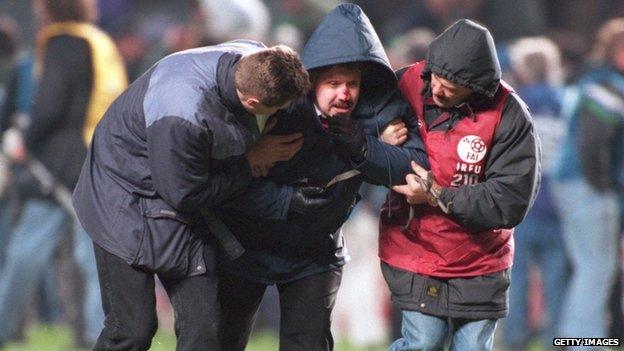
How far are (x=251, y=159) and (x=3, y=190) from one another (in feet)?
15.2

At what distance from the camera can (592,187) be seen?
325 inches

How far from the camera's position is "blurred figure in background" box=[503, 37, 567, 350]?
27.1 ft

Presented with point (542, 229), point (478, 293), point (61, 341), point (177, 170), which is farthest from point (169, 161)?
point (61, 341)

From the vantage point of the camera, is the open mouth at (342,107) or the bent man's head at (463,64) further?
the open mouth at (342,107)

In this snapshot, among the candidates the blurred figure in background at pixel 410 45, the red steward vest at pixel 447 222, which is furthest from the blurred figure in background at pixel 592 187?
the red steward vest at pixel 447 222

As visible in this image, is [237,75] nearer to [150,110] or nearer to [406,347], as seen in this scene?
[150,110]

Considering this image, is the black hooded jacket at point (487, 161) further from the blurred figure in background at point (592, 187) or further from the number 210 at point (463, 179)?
the blurred figure in background at point (592, 187)

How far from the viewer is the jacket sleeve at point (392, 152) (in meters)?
A: 4.60

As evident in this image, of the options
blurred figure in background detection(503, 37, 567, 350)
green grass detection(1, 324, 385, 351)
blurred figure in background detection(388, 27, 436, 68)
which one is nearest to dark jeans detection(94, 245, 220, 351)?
green grass detection(1, 324, 385, 351)

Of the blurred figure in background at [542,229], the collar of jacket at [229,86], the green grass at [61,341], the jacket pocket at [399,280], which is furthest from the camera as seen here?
the green grass at [61,341]

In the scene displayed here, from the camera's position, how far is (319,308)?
16.1 ft

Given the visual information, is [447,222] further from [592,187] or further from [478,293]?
[592,187]

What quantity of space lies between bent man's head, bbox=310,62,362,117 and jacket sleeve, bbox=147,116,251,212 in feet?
1.26

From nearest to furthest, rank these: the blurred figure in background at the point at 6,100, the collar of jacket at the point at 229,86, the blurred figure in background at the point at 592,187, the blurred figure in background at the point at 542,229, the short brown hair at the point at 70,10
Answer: the collar of jacket at the point at 229,86
the blurred figure in background at the point at 592,187
the blurred figure in background at the point at 542,229
the short brown hair at the point at 70,10
the blurred figure in background at the point at 6,100
